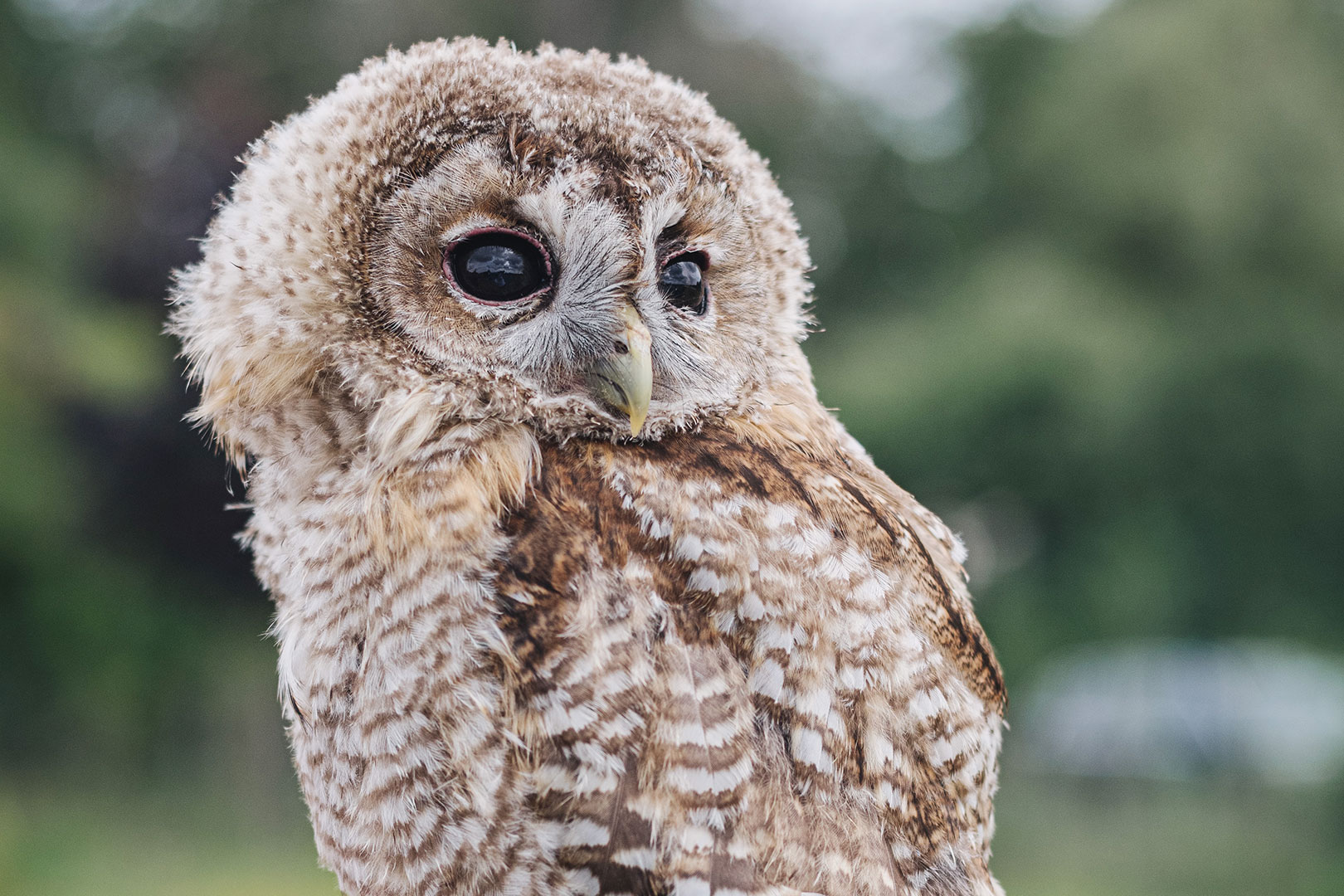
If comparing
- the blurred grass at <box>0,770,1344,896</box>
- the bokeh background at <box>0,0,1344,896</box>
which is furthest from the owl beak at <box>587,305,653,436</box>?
the bokeh background at <box>0,0,1344,896</box>

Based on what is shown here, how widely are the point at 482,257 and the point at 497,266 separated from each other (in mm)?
28

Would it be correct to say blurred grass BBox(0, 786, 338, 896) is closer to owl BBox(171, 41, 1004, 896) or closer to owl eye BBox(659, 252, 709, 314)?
owl BBox(171, 41, 1004, 896)

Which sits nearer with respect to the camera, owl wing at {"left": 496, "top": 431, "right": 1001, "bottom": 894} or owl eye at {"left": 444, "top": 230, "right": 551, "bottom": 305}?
owl wing at {"left": 496, "top": 431, "right": 1001, "bottom": 894}

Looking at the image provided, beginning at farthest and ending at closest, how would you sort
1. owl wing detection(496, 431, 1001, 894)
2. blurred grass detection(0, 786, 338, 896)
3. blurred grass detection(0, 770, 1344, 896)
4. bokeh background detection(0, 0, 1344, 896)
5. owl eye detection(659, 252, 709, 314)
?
bokeh background detection(0, 0, 1344, 896) < blurred grass detection(0, 770, 1344, 896) < blurred grass detection(0, 786, 338, 896) < owl eye detection(659, 252, 709, 314) < owl wing detection(496, 431, 1001, 894)

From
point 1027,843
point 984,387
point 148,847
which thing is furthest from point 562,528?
point 984,387

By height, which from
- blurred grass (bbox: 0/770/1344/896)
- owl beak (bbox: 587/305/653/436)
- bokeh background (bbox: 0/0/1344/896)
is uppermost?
bokeh background (bbox: 0/0/1344/896)

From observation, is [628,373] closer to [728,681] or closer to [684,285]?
[684,285]

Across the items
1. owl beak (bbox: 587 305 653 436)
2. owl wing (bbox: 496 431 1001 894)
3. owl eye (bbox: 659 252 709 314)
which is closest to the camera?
owl wing (bbox: 496 431 1001 894)

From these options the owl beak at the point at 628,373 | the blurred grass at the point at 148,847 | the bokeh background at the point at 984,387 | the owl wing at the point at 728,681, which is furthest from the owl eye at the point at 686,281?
the bokeh background at the point at 984,387

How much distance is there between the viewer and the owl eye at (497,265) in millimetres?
1771

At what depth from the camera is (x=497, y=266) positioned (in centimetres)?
179

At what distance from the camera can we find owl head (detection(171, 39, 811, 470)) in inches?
69.6

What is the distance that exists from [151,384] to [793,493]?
33.7 ft

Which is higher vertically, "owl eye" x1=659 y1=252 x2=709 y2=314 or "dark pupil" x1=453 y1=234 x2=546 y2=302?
"owl eye" x1=659 y1=252 x2=709 y2=314
